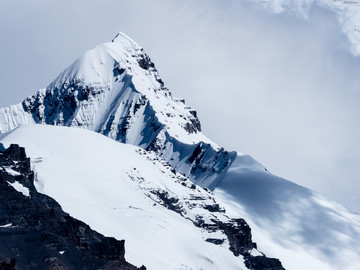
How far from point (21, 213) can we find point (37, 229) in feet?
14.8

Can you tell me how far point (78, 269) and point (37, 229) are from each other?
10153 millimetres

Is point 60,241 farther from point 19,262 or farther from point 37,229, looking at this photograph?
point 19,262

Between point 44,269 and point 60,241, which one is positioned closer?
point 44,269

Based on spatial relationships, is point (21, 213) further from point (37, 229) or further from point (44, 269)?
point (44, 269)

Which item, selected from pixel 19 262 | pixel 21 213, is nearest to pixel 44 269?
pixel 19 262

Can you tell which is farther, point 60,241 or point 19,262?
point 60,241

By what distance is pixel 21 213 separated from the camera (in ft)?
654

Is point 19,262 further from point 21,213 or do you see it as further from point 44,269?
point 21,213

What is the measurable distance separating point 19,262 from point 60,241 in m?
16.6

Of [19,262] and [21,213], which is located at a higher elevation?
[21,213]

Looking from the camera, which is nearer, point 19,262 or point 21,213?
point 19,262

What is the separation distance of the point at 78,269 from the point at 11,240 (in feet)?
44.0

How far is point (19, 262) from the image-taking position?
598ft

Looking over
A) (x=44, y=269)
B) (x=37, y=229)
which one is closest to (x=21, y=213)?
(x=37, y=229)
